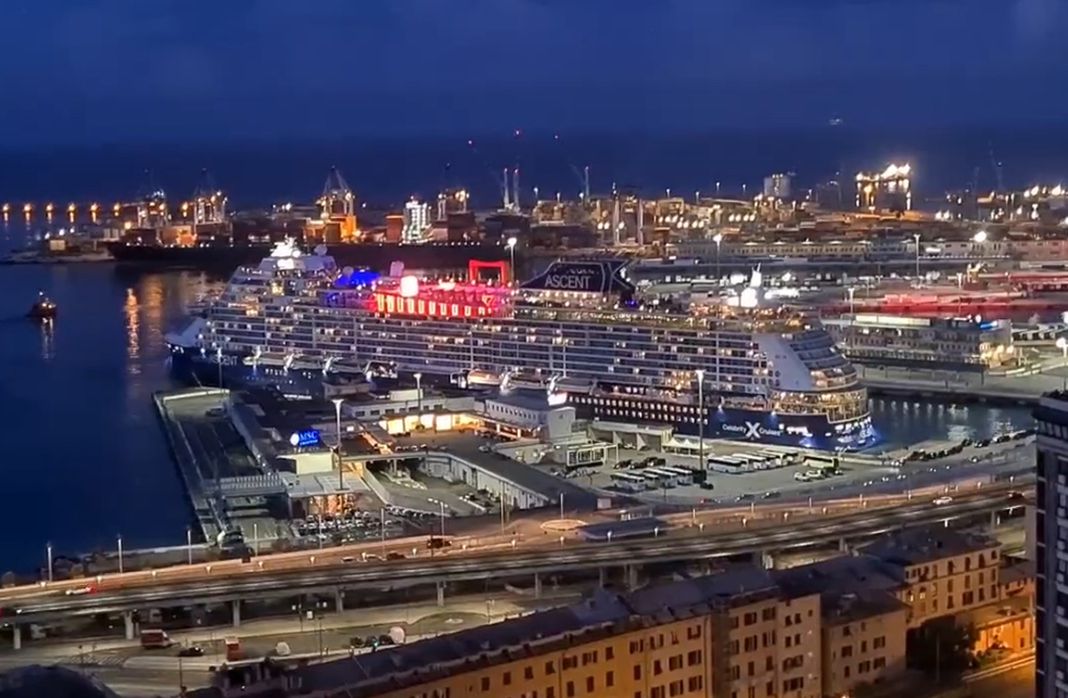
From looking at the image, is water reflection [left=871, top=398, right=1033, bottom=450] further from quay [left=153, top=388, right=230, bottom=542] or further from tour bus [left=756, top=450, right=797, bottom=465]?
quay [left=153, top=388, right=230, bottom=542]

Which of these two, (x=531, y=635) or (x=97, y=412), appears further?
(x=97, y=412)

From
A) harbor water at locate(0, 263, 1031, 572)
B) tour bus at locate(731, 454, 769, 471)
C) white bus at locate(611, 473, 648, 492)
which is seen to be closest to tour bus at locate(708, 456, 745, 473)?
tour bus at locate(731, 454, 769, 471)

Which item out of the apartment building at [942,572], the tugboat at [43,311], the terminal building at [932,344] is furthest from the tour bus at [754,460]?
the tugboat at [43,311]

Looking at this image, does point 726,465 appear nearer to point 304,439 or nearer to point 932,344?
point 304,439

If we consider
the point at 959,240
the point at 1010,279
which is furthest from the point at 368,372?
the point at 959,240

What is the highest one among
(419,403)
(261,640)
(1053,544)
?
(1053,544)

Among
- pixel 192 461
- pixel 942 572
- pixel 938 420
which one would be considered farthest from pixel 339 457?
pixel 938 420
